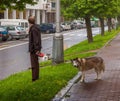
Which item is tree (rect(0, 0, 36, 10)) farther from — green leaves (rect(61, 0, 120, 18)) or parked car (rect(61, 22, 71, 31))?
parked car (rect(61, 22, 71, 31))

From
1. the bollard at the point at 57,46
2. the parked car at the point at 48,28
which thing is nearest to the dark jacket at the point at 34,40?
the bollard at the point at 57,46

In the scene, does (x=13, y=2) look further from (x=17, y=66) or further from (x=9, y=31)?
(x=9, y=31)

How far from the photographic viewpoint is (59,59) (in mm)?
16484

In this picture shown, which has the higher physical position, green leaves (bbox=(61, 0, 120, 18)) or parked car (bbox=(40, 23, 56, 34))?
green leaves (bbox=(61, 0, 120, 18))

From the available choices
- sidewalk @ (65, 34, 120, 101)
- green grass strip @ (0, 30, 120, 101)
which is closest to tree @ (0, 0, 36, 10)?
green grass strip @ (0, 30, 120, 101)

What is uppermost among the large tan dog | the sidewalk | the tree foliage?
the tree foliage

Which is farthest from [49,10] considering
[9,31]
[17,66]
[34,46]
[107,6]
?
[34,46]

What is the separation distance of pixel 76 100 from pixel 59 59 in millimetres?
6484

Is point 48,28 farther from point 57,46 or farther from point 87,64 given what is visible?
point 87,64

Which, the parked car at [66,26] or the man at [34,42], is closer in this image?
the man at [34,42]

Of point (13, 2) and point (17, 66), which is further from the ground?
point (13, 2)

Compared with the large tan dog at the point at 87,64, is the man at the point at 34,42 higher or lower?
higher

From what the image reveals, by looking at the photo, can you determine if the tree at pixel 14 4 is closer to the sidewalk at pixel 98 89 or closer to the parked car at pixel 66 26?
the sidewalk at pixel 98 89

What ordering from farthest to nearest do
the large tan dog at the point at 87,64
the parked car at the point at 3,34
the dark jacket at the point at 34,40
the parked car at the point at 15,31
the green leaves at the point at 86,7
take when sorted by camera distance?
1. the parked car at the point at 15,31
2. the parked car at the point at 3,34
3. the green leaves at the point at 86,7
4. the large tan dog at the point at 87,64
5. the dark jacket at the point at 34,40
